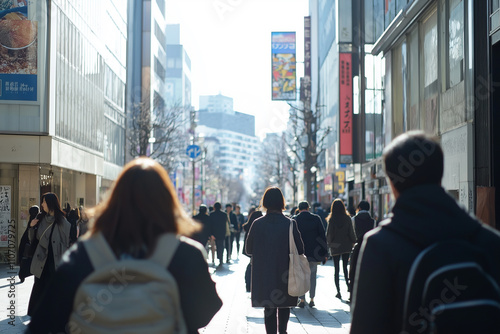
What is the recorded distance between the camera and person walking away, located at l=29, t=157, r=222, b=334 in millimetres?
3061

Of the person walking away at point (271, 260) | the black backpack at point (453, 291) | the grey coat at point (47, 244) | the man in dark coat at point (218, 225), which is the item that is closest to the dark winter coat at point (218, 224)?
the man in dark coat at point (218, 225)

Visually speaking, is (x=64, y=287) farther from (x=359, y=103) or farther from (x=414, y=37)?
(x=359, y=103)

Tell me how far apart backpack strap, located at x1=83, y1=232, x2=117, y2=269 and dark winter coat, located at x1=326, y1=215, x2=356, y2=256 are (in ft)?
37.9

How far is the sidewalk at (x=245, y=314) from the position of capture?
423 inches

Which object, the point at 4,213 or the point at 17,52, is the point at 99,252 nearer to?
the point at 4,213

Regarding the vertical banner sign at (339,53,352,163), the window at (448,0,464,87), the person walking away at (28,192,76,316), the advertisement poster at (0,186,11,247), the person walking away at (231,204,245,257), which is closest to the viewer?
the person walking away at (28,192,76,316)

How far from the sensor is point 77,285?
3176 mm

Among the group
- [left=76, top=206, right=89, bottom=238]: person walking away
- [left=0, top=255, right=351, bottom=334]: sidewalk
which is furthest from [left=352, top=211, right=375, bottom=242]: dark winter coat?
[left=76, top=206, right=89, bottom=238]: person walking away

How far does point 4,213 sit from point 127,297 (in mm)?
24152

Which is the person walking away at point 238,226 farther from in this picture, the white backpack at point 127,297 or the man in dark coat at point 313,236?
the white backpack at point 127,297

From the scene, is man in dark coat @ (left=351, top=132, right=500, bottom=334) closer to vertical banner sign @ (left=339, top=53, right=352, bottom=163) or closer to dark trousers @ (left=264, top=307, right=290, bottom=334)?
dark trousers @ (left=264, top=307, right=290, bottom=334)

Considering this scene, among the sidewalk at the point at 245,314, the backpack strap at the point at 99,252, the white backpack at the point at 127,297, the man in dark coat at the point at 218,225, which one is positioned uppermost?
the backpack strap at the point at 99,252

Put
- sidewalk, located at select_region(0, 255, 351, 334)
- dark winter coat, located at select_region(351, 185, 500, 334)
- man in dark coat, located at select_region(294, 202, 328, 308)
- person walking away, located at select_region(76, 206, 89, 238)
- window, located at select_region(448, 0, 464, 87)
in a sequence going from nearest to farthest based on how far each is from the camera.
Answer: dark winter coat, located at select_region(351, 185, 500, 334) → sidewalk, located at select_region(0, 255, 351, 334) → man in dark coat, located at select_region(294, 202, 328, 308) → person walking away, located at select_region(76, 206, 89, 238) → window, located at select_region(448, 0, 464, 87)

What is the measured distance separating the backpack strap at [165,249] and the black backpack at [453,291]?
0.97 m
